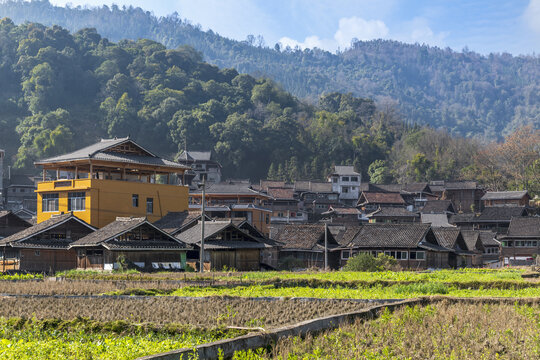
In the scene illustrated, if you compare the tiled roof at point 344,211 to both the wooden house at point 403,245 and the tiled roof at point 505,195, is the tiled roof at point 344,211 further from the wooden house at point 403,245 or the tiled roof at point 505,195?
the wooden house at point 403,245

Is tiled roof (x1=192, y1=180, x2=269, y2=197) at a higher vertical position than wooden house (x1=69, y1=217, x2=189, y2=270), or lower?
higher

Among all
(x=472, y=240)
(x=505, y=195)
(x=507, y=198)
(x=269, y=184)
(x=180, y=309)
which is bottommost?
(x=472, y=240)

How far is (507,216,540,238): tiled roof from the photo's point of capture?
69.9m

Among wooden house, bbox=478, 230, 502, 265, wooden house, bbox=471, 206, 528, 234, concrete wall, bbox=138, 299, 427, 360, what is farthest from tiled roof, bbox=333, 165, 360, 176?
concrete wall, bbox=138, 299, 427, 360

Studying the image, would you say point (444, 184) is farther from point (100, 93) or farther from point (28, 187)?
point (100, 93)

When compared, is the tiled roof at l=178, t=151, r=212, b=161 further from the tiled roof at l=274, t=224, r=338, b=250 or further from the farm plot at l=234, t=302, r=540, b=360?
the farm plot at l=234, t=302, r=540, b=360

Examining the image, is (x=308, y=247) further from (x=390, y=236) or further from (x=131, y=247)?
(x=131, y=247)

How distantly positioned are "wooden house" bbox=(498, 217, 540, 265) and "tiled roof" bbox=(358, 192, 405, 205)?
26104 millimetres

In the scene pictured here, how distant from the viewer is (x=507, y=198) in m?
93.1

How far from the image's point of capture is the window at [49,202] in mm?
53438

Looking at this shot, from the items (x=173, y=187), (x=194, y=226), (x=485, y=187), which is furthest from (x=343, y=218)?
(x=194, y=226)

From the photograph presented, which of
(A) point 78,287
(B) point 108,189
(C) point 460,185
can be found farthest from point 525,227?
(A) point 78,287

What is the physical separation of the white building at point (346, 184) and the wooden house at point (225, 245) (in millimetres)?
61344

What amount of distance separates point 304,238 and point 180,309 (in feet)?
129
